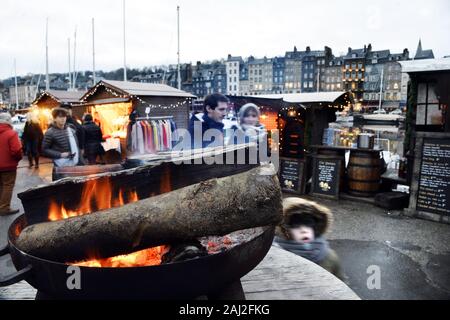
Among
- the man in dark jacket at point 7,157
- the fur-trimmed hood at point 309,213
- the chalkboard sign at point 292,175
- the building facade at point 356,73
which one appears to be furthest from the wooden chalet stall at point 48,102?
the building facade at point 356,73

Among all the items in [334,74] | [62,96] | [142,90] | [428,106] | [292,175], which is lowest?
[292,175]

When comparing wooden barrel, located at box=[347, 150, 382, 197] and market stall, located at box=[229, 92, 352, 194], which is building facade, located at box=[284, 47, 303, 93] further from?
wooden barrel, located at box=[347, 150, 382, 197]

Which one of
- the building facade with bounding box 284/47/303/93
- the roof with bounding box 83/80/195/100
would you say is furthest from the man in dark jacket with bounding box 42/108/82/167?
the building facade with bounding box 284/47/303/93

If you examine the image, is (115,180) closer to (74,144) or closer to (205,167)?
(205,167)

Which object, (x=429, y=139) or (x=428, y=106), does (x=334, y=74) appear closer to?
(x=428, y=106)

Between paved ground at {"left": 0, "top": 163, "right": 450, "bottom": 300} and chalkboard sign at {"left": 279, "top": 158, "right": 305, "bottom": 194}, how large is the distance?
133 cm

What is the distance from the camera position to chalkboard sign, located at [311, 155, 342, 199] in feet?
28.6

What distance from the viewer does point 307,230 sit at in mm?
3668

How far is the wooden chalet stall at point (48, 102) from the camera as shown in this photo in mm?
18609

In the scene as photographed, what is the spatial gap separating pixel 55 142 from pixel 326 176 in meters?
6.66

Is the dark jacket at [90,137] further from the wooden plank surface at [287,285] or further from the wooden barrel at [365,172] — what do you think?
the wooden plank surface at [287,285]

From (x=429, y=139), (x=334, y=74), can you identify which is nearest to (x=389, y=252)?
(x=429, y=139)

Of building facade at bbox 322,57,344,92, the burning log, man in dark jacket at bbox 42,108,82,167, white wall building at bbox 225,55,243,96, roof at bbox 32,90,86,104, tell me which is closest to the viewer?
the burning log
